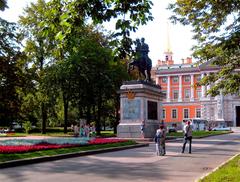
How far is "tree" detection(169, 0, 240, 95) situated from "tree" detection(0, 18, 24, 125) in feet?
70.3

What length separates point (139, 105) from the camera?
113 ft

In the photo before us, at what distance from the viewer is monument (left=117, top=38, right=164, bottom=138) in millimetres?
34406

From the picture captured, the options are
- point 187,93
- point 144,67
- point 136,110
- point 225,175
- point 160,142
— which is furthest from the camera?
point 187,93

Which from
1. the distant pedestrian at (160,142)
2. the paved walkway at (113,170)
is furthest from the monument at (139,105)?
the paved walkway at (113,170)

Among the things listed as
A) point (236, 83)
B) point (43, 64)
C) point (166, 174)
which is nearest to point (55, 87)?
point (43, 64)

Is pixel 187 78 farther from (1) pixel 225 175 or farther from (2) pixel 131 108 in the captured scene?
(1) pixel 225 175

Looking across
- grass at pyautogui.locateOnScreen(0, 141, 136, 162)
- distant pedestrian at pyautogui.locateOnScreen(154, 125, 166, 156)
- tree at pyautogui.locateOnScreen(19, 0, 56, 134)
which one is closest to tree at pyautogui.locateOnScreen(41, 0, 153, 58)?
grass at pyautogui.locateOnScreen(0, 141, 136, 162)

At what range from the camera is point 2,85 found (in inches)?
1478

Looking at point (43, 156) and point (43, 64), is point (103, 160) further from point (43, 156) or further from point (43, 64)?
point (43, 64)

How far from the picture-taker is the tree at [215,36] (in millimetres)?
14311

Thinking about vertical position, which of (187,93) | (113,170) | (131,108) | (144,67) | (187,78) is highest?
(187,78)

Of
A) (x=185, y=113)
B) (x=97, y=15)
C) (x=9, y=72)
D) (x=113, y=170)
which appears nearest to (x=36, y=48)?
(x=9, y=72)

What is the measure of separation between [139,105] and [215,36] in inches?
677

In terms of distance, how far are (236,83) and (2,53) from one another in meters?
26.0
